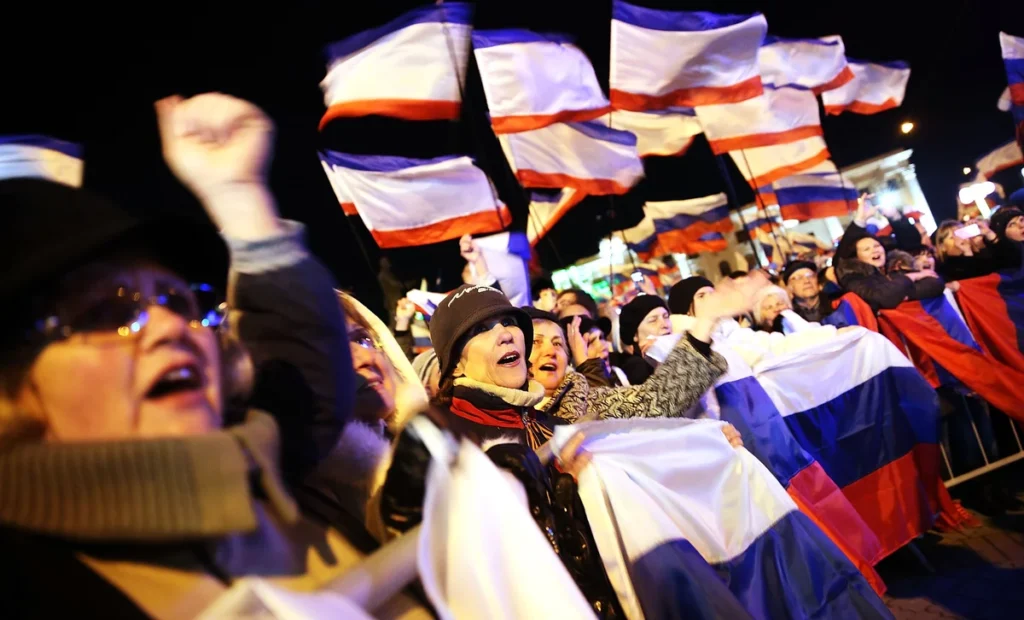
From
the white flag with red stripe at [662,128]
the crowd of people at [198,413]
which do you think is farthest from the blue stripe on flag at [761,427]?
the white flag with red stripe at [662,128]

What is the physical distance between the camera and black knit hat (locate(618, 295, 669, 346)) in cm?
427

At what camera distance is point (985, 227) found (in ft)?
19.9

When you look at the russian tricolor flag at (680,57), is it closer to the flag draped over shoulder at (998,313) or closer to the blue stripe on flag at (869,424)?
the flag draped over shoulder at (998,313)

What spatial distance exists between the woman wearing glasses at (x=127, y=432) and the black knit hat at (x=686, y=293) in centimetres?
387

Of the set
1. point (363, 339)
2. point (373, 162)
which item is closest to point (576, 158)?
point (373, 162)

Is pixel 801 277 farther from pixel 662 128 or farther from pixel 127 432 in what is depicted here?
pixel 662 128

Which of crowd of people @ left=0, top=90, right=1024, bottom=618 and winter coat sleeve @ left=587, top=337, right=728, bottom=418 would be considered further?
winter coat sleeve @ left=587, top=337, right=728, bottom=418

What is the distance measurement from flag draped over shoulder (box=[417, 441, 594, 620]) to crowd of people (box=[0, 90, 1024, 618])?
5cm

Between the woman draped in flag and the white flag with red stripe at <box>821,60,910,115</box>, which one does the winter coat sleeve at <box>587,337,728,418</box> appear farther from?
the white flag with red stripe at <box>821,60,910,115</box>

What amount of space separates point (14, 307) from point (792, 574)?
8.47 ft

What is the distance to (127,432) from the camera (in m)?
0.86

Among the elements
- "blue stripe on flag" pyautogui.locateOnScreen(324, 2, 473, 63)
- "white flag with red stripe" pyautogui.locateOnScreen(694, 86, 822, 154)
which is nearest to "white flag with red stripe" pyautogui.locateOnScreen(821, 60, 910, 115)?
"white flag with red stripe" pyautogui.locateOnScreen(694, 86, 822, 154)

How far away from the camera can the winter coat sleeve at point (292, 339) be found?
1168 mm

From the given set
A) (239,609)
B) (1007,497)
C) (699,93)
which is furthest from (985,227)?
(239,609)
